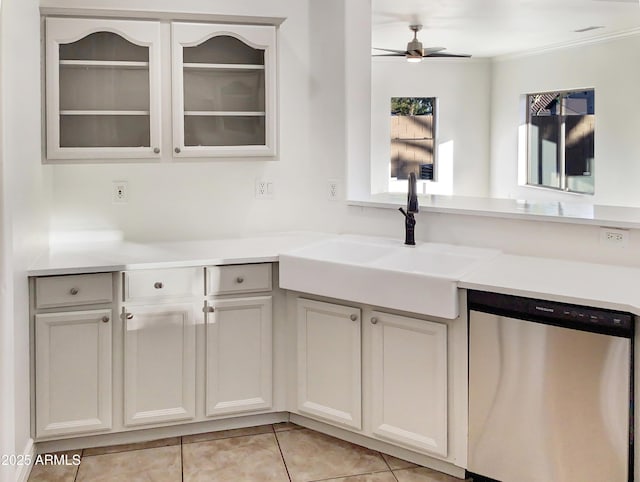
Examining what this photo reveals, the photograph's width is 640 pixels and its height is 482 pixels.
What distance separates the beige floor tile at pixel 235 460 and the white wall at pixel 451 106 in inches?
223

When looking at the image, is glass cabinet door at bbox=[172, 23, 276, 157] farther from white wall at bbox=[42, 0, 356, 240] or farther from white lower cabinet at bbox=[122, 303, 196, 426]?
white lower cabinet at bbox=[122, 303, 196, 426]

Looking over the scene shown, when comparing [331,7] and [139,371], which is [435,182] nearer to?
[331,7]

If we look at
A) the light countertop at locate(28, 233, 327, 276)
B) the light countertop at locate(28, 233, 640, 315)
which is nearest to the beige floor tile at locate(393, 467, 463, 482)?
the light countertop at locate(28, 233, 640, 315)

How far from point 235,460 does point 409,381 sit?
83 centimetres

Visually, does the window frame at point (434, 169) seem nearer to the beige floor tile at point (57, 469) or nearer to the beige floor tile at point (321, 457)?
the beige floor tile at point (321, 457)

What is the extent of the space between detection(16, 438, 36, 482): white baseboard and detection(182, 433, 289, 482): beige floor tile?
62 cm

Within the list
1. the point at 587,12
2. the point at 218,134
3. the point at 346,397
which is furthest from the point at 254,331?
the point at 587,12

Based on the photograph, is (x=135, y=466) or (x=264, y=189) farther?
(x=264, y=189)

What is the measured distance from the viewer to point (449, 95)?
28.2ft

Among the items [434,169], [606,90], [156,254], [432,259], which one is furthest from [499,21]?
[156,254]

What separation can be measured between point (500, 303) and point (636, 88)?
5358 mm

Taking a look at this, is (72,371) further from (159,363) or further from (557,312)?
(557,312)

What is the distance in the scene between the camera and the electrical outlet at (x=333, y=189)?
125 inches

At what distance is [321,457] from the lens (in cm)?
255
